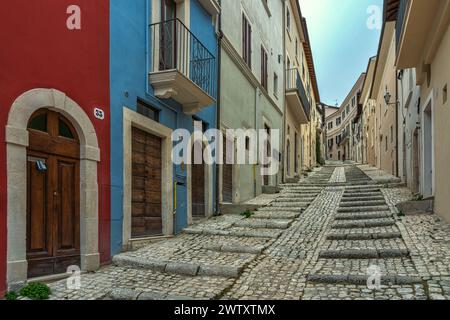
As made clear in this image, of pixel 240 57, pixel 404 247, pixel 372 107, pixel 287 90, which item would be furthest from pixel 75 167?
pixel 372 107

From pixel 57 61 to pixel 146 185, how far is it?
121 inches

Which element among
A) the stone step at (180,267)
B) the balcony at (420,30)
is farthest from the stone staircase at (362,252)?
→ the balcony at (420,30)

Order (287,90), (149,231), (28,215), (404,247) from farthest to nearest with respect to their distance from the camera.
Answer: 1. (287,90)
2. (149,231)
3. (404,247)
4. (28,215)

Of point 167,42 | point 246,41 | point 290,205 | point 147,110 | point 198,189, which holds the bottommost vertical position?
point 290,205

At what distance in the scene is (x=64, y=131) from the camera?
600 centimetres

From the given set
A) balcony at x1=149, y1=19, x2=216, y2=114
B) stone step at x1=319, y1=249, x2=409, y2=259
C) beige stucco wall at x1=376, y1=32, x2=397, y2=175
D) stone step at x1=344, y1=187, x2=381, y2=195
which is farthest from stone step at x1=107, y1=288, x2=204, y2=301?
beige stucco wall at x1=376, y1=32, x2=397, y2=175

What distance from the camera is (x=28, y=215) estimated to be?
519cm

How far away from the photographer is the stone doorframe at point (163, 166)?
710cm

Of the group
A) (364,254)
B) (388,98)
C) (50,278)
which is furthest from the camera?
(388,98)

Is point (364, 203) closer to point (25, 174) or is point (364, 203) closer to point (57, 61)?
point (57, 61)

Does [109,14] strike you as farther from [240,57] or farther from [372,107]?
[372,107]

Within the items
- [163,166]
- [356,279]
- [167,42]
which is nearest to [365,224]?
[356,279]

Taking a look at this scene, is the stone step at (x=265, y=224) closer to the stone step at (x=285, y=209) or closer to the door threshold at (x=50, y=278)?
the stone step at (x=285, y=209)

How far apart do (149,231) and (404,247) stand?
4586 millimetres
